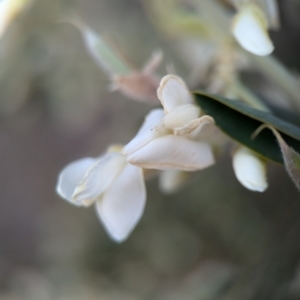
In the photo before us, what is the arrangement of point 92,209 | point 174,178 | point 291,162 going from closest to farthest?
point 291,162
point 174,178
point 92,209

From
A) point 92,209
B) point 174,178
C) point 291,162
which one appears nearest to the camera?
point 291,162

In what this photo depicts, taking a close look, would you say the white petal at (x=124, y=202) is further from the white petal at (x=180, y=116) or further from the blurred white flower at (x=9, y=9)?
the blurred white flower at (x=9, y=9)

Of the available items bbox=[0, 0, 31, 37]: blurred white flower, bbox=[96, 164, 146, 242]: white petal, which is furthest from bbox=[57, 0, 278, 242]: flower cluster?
bbox=[0, 0, 31, 37]: blurred white flower

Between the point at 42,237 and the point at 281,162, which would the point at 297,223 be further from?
the point at 42,237

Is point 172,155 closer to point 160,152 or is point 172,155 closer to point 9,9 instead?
point 160,152

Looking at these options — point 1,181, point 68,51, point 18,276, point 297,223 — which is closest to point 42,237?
point 18,276

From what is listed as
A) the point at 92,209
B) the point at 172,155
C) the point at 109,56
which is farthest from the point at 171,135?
the point at 92,209

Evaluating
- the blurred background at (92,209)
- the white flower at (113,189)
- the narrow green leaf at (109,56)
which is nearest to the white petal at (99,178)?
the white flower at (113,189)
